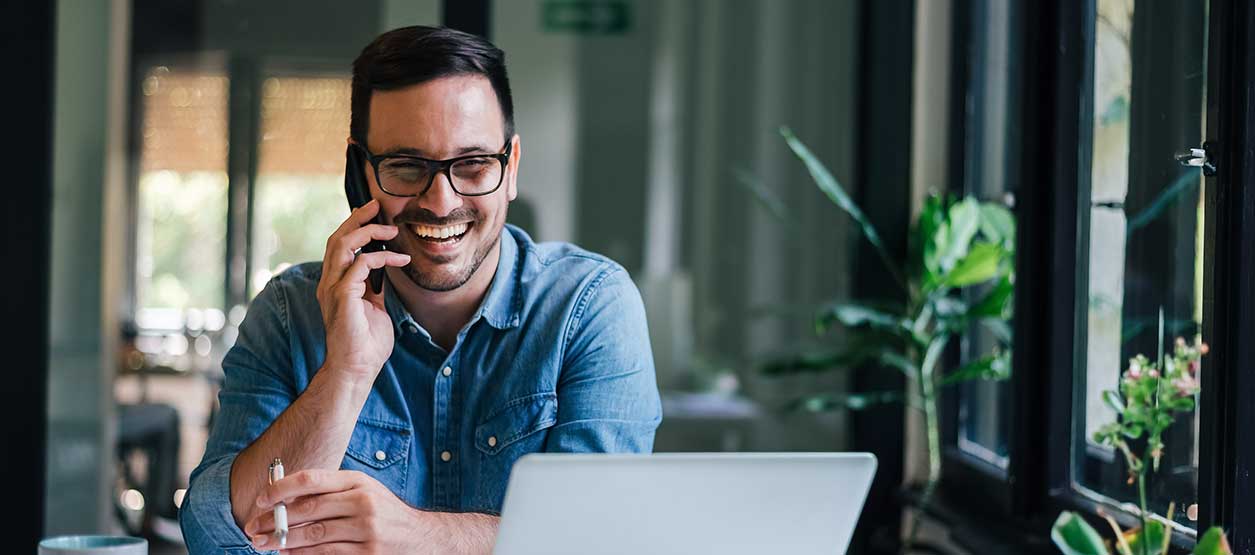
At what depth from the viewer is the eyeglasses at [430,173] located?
1.73 metres

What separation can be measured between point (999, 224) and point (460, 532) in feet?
5.47

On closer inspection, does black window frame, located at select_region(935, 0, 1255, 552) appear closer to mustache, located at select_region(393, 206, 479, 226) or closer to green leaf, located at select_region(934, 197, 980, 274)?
green leaf, located at select_region(934, 197, 980, 274)

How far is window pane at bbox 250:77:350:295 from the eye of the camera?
3078 millimetres

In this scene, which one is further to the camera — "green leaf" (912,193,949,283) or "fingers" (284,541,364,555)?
"green leaf" (912,193,949,283)

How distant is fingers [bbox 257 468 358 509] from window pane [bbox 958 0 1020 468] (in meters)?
1.82

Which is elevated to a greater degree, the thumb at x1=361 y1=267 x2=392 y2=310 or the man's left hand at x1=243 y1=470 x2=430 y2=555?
the thumb at x1=361 y1=267 x2=392 y2=310

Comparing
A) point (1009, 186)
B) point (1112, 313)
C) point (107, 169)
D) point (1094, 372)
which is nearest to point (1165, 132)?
point (1112, 313)

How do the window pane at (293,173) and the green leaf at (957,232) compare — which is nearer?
the green leaf at (957,232)

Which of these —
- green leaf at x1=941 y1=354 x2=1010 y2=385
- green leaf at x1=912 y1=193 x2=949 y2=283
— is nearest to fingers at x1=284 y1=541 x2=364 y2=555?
green leaf at x1=941 y1=354 x2=1010 y2=385

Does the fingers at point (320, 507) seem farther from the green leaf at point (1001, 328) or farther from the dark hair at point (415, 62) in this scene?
the green leaf at point (1001, 328)

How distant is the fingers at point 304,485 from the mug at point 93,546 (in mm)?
196

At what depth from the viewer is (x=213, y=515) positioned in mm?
1686

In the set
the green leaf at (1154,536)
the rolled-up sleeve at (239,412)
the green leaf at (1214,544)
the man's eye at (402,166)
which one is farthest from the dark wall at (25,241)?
the green leaf at (1214,544)

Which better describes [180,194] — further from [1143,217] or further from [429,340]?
[1143,217]
